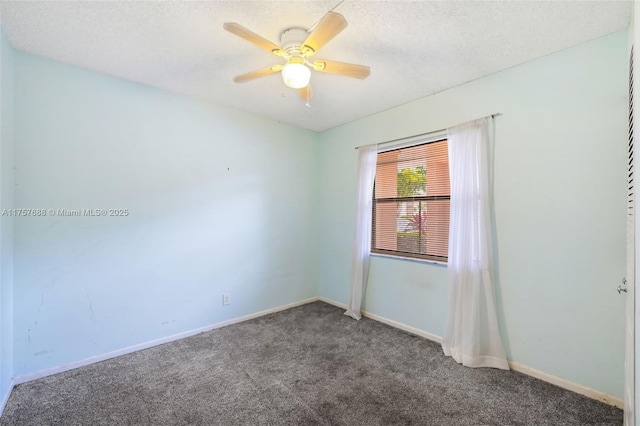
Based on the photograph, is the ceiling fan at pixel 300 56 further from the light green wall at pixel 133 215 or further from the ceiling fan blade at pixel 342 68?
the light green wall at pixel 133 215

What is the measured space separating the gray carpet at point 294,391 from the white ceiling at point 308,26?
2.49m

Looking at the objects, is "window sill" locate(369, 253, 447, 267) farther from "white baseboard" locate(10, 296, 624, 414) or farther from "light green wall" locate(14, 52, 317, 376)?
"light green wall" locate(14, 52, 317, 376)

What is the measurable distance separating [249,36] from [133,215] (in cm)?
197

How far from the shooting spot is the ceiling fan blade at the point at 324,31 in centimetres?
142

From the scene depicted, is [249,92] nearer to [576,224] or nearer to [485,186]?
[485,186]

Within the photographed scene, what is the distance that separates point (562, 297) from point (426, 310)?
1.13m

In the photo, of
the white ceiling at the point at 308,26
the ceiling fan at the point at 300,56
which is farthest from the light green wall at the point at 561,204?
the ceiling fan at the point at 300,56

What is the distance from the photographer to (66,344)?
2.28m

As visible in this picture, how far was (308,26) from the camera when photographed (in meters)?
1.83

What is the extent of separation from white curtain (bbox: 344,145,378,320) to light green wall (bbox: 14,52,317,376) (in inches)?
38.4

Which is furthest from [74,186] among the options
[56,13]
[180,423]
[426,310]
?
[426,310]

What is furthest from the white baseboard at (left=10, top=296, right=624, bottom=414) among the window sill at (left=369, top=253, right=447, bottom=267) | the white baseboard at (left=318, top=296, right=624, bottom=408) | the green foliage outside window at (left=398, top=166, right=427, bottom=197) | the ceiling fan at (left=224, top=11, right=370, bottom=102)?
the ceiling fan at (left=224, top=11, right=370, bottom=102)

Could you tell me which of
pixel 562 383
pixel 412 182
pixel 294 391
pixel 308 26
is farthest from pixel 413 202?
pixel 294 391

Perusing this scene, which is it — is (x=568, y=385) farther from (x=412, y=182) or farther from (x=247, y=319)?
(x=247, y=319)
